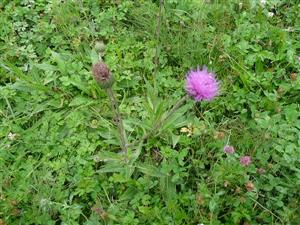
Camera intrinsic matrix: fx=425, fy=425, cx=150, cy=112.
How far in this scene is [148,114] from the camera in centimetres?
256

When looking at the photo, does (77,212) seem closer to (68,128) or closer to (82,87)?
(68,128)

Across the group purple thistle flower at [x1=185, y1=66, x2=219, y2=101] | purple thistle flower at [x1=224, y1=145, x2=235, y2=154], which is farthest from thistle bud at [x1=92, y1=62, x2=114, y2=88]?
purple thistle flower at [x1=224, y1=145, x2=235, y2=154]

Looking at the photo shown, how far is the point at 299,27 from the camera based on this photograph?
3010 millimetres

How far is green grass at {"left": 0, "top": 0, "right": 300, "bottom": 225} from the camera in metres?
2.22

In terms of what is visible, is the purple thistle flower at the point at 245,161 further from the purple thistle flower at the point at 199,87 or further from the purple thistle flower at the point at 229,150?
the purple thistle flower at the point at 199,87

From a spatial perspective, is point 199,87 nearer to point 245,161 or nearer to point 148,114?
point 245,161

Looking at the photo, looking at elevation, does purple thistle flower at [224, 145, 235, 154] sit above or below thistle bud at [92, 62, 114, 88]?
below

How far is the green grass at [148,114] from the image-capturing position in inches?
87.5

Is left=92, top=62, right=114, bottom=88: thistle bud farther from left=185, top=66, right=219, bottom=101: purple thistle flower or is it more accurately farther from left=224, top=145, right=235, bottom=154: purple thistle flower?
left=224, top=145, right=235, bottom=154: purple thistle flower

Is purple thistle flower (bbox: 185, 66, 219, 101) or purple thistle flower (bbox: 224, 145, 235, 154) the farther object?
purple thistle flower (bbox: 224, 145, 235, 154)

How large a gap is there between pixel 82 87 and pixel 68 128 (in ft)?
0.98

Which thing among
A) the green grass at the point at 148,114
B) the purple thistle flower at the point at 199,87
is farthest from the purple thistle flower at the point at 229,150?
the purple thistle flower at the point at 199,87

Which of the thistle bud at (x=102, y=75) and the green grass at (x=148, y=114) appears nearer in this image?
the thistle bud at (x=102, y=75)

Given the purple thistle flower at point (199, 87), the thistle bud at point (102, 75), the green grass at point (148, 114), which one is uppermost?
the thistle bud at point (102, 75)
